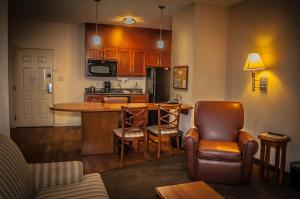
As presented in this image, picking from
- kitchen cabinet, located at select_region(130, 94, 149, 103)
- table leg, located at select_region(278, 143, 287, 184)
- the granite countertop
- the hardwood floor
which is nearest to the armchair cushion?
table leg, located at select_region(278, 143, 287, 184)

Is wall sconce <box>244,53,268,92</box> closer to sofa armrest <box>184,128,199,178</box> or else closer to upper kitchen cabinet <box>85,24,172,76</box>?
sofa armrest <box>184,128,199,178</box>

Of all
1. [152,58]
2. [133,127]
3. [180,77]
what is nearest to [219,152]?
[133,127]

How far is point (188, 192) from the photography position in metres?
1.99

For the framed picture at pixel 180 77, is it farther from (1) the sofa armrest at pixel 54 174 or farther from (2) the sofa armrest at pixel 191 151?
(1) the sofa armrest at pixel 54 174

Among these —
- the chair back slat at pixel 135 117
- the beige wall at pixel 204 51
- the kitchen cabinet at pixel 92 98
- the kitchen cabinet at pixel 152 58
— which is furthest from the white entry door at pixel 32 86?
the beige wall at pixel 204 51

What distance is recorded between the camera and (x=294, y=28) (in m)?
3.24

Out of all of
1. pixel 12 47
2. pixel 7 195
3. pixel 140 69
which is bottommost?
pixel 7 195

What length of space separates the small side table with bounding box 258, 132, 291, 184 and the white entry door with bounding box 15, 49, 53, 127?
5130mm

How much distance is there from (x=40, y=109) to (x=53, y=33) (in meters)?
1.97

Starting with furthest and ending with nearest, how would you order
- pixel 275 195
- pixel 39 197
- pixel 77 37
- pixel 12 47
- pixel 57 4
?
pixel 77 37 < pixel 12 47 < pixel 57 4 < pixel 275 195 < pixel 39 197

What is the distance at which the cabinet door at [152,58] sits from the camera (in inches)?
261

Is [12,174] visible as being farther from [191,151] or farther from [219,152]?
[219,152]

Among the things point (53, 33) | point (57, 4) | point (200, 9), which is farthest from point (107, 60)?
point (200, 9)

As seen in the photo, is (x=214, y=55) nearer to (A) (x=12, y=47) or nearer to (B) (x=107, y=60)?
(B) (x=107, y=60)
